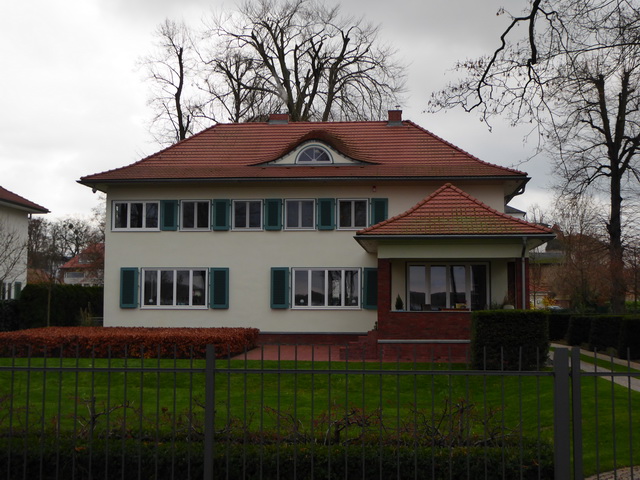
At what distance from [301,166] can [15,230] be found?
1577 cm

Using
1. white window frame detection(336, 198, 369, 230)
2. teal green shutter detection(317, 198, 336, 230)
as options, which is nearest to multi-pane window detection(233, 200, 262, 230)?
teal green shutter detection(317, 198, 336, 230)

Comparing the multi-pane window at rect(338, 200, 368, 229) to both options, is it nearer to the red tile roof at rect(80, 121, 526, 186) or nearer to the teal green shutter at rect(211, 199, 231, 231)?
the red tile roof at rect(80, 121, 526, 186)

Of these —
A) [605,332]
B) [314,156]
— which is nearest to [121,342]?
[314,156]

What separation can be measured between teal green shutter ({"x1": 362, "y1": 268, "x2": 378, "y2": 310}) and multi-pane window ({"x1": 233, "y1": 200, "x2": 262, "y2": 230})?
4.00 meters

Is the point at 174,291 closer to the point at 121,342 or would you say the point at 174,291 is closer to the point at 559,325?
the point at 121,342

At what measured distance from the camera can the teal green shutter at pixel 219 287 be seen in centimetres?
2450

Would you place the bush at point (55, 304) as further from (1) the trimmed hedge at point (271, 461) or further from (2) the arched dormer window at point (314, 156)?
(1) the trimmed hedge at point (271, 461)

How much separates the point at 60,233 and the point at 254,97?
35.7 meters

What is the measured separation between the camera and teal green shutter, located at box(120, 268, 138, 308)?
969 inches

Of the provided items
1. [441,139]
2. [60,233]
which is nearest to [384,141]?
[441,139]

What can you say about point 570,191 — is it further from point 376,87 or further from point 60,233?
point 60,233

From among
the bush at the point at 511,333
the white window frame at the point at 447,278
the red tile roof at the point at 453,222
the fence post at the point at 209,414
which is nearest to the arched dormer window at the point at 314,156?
the red tile roof at the point at 453,222

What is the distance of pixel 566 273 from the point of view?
4609 cm

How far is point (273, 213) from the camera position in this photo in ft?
80.6
